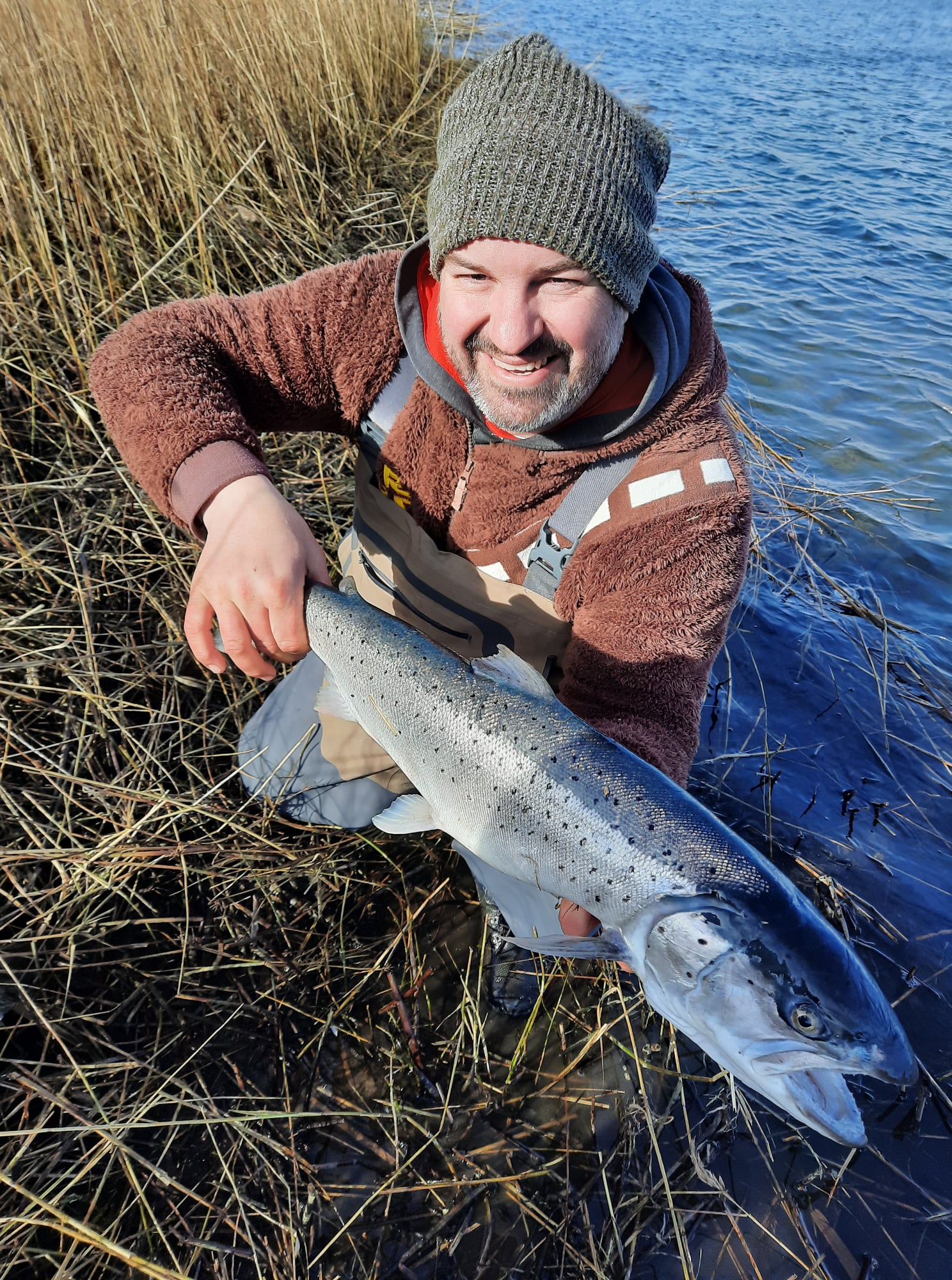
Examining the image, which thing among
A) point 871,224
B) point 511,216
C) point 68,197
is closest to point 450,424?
point 511,216

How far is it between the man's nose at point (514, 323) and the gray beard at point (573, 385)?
13cm

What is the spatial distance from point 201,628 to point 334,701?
481 mm

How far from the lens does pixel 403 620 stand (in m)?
2.78

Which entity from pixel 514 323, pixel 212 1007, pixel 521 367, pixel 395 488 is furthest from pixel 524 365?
pixel 212 1007

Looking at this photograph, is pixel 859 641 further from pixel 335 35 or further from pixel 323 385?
pixel 335 35

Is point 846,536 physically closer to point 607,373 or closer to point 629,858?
point 607,373

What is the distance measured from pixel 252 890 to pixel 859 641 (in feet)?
12.3

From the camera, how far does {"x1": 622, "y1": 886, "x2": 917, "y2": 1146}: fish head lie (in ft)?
5.39

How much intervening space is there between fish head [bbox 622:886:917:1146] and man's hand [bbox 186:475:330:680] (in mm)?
1366

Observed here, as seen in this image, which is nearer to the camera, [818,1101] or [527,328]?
[818,1101]

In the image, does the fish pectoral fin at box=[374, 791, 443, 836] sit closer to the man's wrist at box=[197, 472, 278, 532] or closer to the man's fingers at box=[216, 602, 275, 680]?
the man's fingers at box=[216, 602, 275, 680]

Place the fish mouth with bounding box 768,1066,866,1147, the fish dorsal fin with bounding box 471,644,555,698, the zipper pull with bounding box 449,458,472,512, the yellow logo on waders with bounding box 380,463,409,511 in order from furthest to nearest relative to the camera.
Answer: the yellow logo on waders with bounding box 380,463,409,511, the zipper pull with bounding box 449,458,472,512, the fish dorsal fin with bounding box 471,644,555,698, the fish mouth with bounding box 768,1066,866,1147

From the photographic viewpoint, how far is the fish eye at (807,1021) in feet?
5.41

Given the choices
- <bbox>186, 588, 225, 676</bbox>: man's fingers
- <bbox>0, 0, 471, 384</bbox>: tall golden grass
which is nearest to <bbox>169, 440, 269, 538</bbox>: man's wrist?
<bbox>186, 588, 225, 676</bbox>: man's fingers
